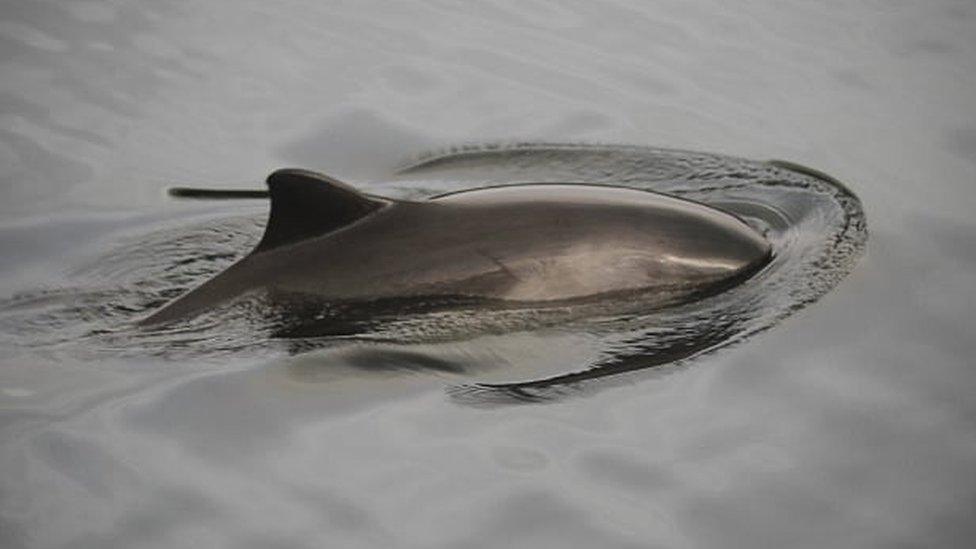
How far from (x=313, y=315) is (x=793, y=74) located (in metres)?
4.54

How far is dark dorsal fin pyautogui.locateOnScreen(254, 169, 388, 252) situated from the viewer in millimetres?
5770

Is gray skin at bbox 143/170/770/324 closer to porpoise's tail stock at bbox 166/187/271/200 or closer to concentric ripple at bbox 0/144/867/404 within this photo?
concentric ripple at bbox 0/144/867/404

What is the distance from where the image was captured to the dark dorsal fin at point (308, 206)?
577cm

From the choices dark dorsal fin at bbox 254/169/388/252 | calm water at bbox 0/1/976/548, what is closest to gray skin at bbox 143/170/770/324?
dark dorsal fin at bbox 254/169/388/252

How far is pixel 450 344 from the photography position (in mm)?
5871

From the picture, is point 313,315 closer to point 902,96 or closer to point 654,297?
point 654,297

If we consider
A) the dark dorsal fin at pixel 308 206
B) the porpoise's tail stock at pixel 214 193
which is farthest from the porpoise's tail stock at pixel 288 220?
the porpoise's tail stock at pixel 214 193

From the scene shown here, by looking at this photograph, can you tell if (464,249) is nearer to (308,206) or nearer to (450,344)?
(450,344)

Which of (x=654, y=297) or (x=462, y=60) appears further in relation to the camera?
(x=462, y=60)

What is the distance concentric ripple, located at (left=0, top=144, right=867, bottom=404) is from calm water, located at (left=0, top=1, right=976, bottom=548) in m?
0.04

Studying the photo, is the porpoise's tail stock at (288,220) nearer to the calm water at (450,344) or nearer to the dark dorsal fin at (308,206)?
the dark dorsal fin at (308,206)

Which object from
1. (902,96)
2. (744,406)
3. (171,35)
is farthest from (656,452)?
(171,35)

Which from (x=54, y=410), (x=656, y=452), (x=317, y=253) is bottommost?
(x=54, y=410)

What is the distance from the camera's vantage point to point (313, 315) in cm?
588
